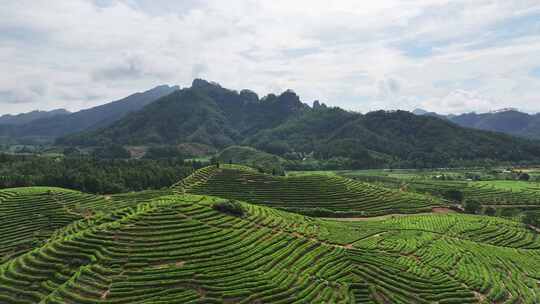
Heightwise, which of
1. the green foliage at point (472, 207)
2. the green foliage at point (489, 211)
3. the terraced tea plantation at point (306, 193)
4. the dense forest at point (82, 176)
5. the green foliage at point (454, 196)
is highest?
the dense forest at point (82, 176)

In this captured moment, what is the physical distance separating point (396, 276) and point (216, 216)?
31319 mm

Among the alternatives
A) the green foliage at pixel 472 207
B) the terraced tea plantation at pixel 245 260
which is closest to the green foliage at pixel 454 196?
the green foliage at pixel 472 207

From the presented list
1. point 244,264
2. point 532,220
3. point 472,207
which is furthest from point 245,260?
point 472,207

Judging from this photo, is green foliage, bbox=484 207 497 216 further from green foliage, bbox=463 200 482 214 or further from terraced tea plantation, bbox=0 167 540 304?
terraced tea plantation, bbox=0 167 540 304

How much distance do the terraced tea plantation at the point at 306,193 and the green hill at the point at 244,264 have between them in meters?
28.9

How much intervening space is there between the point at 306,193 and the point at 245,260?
56554mm

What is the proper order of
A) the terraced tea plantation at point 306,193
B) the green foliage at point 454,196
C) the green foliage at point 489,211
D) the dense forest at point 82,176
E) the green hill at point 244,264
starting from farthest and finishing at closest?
the green foliage at point 454,196, the dense forest at point 82,176, the green foliage at point 489,211, the terraced tea plantation at point 306,193, the green hill at point 244,264

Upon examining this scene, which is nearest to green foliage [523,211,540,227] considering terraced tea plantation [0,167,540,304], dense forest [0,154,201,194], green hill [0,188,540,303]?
terraced tea plantation [0,167,540,304]

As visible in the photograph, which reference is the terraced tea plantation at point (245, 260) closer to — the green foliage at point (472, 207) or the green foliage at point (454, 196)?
the green foliage at point (472, 207)

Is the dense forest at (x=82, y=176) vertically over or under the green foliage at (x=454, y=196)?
over

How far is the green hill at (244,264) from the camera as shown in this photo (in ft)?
152

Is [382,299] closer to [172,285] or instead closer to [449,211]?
[172,285]

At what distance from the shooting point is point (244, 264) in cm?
5219

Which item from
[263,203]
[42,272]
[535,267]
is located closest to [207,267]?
[42,272]
